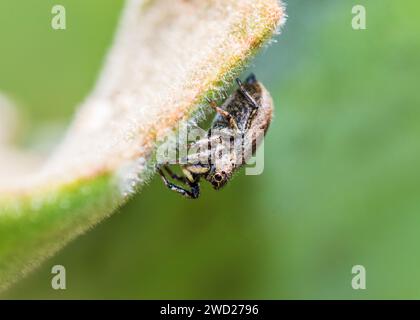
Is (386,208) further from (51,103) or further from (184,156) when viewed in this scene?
(51,103)

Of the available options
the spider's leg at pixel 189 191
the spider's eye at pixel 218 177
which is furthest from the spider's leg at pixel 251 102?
the spider's leg at pixel 189 191

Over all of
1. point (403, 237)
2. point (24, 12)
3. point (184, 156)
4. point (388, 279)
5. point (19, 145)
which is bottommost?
point (388, 279)

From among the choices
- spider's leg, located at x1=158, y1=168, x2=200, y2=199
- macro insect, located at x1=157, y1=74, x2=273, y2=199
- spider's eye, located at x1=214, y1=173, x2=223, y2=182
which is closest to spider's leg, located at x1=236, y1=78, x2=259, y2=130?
macro insect, located at x1=157, y1=74, x2=273, y2=199

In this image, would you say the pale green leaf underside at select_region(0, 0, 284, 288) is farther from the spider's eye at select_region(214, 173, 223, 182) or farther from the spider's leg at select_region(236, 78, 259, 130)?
the spider's eye at select_region(214, 173, 223, 182)

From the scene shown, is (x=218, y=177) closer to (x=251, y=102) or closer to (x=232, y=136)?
(x=232, y=136)

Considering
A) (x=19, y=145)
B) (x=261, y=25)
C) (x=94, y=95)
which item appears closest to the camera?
(x=261, y=25)

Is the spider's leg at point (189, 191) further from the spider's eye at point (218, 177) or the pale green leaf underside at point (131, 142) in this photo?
the pale green leaf underside at point (131, 142)

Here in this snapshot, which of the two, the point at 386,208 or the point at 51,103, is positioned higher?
the point at 51,103

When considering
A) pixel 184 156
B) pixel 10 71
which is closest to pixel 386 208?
pixel 184 156
